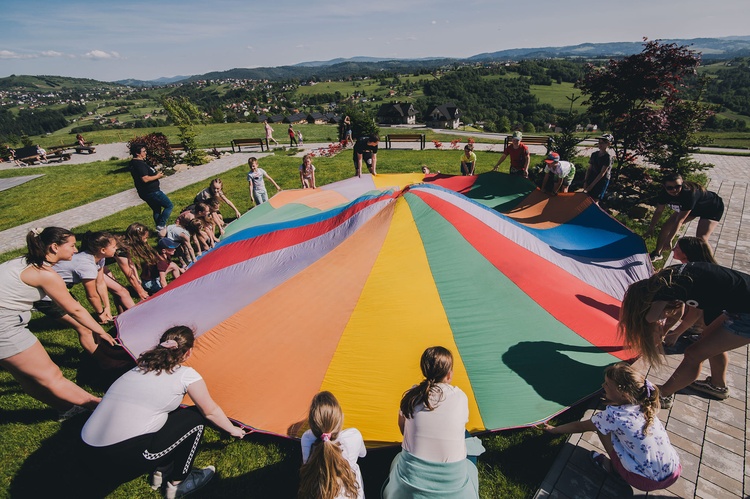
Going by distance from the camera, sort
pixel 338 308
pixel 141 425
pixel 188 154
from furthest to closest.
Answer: pixel 188 154 < pixel 338 308 < pixel 141 425

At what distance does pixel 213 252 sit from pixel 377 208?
2.97 m

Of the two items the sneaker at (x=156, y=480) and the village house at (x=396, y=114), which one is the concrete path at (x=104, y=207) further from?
the village house at (x=396, y=114)

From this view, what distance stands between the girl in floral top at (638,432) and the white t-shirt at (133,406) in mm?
3451

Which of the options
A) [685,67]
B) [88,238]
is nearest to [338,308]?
[88,238]

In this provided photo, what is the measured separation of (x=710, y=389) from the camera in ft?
12.0

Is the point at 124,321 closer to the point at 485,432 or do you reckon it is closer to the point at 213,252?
the point at 213,252

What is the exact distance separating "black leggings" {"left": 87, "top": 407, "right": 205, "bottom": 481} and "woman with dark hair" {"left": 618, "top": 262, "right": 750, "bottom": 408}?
4.29 m

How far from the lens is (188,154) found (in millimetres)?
16609

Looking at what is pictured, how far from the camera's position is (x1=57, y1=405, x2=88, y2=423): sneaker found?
3843 mm

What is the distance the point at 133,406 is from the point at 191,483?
1.07 metres

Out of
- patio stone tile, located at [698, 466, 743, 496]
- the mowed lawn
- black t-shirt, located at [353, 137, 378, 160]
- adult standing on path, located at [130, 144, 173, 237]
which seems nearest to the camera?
patio stone tile, located at [698, 466, 743, 496]

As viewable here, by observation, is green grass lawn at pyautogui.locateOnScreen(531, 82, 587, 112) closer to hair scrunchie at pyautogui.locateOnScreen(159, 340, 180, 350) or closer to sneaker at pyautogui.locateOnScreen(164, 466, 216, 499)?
hair scrunchie at pyautogui.locateOnScreen(159, 340, 180, 350)

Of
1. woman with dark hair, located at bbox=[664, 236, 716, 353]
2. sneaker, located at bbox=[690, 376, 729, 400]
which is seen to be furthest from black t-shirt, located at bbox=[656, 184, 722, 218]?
sneaker, located at bbox=[690, 376, 729, 400]

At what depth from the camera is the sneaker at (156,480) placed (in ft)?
10.3
